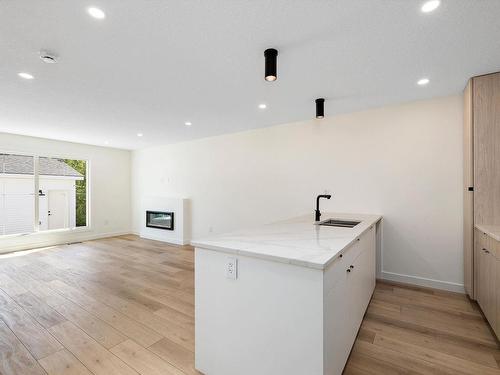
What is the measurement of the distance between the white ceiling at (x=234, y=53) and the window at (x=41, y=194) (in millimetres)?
2385

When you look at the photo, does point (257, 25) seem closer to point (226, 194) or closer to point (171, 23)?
point (171, 23)

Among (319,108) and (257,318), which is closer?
(257,318)

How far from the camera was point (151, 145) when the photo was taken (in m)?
6.31

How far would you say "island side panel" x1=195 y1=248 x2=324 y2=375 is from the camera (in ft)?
3.92

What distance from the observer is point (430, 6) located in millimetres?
1513

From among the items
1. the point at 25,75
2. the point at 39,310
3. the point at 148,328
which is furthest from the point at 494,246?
the point at 25,75

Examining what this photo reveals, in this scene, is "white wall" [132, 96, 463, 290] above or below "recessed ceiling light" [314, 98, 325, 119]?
below

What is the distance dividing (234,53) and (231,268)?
179cm

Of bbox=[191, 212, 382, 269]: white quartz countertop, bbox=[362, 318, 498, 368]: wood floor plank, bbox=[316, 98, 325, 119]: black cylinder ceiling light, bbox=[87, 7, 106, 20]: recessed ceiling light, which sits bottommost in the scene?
bbox=[362, 318, 498, 368]: wood floor plank

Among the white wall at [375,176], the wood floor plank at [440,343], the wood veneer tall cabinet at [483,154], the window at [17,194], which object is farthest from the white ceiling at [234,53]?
the wood floor plank at [440,343]

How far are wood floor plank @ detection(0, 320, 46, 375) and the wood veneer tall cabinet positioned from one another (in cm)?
415

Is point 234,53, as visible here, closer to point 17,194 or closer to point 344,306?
point 344,306

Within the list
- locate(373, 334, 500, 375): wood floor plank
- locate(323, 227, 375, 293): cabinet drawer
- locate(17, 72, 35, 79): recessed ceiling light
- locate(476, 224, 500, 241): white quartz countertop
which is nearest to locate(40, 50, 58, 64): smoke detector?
locate(17, 72, 35, 79): recessed ceiling light

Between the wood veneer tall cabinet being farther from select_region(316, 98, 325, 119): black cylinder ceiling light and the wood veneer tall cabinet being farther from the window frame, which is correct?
the window frame
